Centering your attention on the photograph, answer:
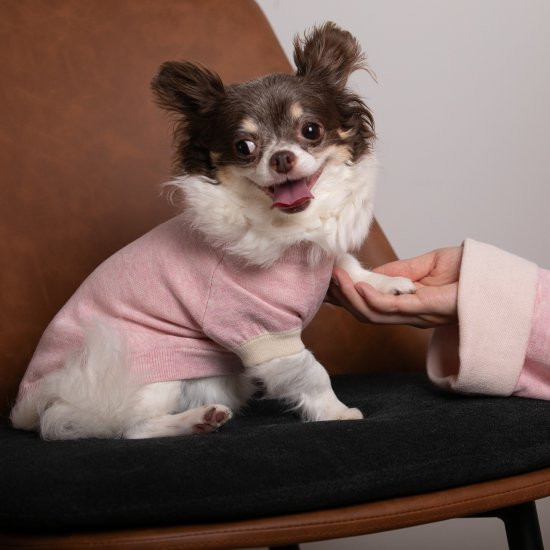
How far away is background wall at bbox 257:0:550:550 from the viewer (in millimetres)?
2641

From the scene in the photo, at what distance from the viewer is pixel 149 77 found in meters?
2.14

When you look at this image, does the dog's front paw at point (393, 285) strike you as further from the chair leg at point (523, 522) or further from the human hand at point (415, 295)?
the chair leg at point (523, 522)

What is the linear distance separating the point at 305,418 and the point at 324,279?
28 cm

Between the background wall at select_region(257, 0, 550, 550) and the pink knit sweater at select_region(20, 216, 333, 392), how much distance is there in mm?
1082

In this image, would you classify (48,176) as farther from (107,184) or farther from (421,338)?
(421,338)

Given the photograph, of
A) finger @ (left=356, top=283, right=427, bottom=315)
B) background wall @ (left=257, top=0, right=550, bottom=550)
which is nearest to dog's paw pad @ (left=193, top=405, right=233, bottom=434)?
finger @ (left=356, top=283, right=427, bottom=315)

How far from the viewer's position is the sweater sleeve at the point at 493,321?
1521 millimetres

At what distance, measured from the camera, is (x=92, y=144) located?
2.08 m

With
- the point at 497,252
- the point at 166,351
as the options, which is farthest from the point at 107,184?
the point at 497,252

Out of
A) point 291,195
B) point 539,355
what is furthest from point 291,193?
point 539,355

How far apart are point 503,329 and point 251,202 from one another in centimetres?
55

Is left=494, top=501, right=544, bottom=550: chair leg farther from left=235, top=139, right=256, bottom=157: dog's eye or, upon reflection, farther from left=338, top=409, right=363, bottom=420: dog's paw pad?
left=235, top=139, right=256, bottom=157: dog's eye

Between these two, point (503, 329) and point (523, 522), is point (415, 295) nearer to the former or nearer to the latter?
point (503, 329)

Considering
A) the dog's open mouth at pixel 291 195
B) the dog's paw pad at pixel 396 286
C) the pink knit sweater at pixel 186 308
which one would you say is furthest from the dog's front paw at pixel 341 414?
the dog's open mouth at pixel 291 195
